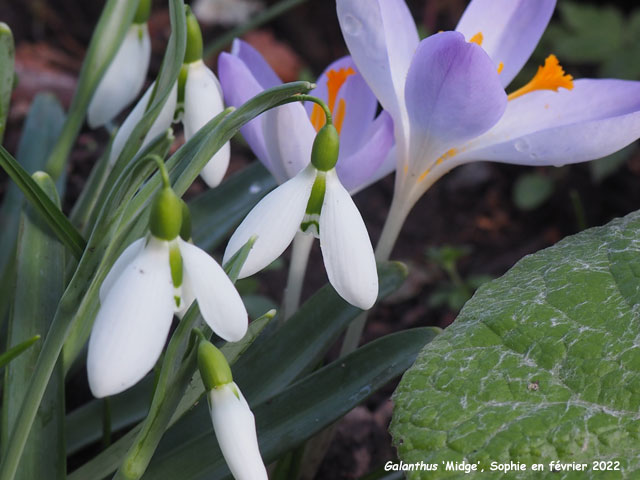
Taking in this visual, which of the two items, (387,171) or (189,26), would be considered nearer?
(189,26)

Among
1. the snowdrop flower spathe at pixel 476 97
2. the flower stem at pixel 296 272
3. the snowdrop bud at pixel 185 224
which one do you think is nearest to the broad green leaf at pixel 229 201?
the flower stem at pixel 296 272

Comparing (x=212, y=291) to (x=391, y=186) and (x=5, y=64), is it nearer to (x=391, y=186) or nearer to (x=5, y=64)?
(x=5, y=64)

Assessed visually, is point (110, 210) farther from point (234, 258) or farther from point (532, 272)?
point (532, 272)

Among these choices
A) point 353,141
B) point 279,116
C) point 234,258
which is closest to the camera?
point 234,258

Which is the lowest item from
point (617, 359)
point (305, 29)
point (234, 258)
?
point (305, 29)

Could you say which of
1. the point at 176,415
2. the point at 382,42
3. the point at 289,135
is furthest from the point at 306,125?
the point at 176,415

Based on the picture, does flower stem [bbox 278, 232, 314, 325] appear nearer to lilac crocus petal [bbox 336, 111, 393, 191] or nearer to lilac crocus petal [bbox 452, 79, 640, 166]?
lilac crocus petal [bbox 336, 111, 393, 191]

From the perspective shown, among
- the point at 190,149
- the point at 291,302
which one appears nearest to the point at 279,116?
the point at 190,149
